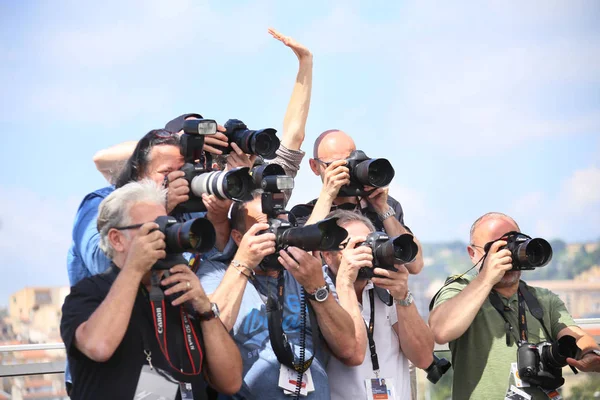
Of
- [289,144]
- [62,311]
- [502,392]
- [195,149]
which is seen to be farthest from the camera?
[289,144]

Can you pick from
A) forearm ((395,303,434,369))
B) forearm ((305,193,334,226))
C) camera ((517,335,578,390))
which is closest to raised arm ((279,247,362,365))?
forearm ((395,303,434,369))

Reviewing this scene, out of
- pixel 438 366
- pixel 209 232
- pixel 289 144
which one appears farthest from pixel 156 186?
pixel 438 366

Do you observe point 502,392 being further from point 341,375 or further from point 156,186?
point 156,186

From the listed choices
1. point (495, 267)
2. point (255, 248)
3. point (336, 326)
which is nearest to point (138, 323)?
point (255, 248)

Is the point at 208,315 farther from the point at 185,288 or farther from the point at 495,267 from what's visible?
the point at 495,267

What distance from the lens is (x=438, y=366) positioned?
4367 millimetres

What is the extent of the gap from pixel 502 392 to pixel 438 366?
323mm

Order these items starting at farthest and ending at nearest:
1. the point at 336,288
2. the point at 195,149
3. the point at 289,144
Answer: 1. the point at 289,144
2. the point at 336,288
3. the point at 195,149

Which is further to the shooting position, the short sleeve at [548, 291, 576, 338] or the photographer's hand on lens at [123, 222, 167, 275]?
the short sleeve at [548, 291, 576, 338]

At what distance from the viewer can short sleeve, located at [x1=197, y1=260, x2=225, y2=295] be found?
11.9ft

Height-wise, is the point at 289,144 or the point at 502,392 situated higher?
the point at 289,144

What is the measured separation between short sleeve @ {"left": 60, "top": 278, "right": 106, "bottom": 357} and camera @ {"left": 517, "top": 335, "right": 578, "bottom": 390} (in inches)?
84.0

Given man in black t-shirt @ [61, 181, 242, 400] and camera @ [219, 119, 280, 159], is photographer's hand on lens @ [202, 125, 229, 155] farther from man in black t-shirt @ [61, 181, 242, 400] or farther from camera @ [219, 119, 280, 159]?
man in black t-shirt @ [61, 181, 242, 400]

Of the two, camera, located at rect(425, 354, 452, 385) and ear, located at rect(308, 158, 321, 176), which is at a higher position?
ear, located at rect(308, 158, 321, 176)
